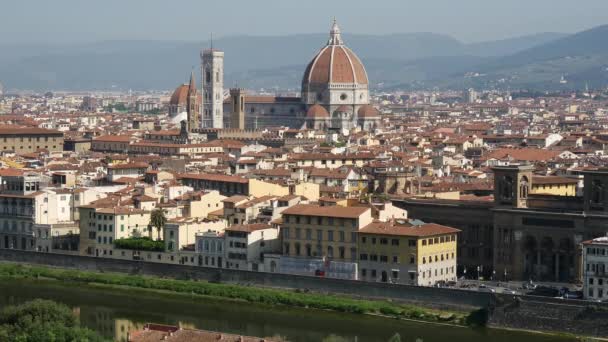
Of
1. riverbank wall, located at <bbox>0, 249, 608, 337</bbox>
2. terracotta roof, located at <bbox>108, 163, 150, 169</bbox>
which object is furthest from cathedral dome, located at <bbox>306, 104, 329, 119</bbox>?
riverbank wall, located at <bbox>0, 249, 608, 337</bbox>

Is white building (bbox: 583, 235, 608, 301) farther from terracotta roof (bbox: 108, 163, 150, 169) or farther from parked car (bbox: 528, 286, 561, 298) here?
terracotta roof (bbox: 108, 163, 150, 169)

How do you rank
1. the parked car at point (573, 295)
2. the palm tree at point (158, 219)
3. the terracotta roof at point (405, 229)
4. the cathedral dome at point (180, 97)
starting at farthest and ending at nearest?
the cathedral dome at point (180, 97) → the palm tree at point (158, 219) → the terracotta roof at point (405, 229) → the parked car at point (573, 295)

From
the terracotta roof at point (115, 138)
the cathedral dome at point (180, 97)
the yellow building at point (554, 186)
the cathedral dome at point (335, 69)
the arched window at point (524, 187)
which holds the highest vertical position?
the cathedral dome at point (335, 69)

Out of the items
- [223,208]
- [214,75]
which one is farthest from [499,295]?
[214,75]

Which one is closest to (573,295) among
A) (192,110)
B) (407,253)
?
(407,253)

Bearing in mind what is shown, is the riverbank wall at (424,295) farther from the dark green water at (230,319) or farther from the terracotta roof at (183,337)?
the terracotta roof at (183,337)

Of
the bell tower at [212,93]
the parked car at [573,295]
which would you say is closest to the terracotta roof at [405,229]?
the parked car at [573,295]

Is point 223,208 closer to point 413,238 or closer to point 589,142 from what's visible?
point 413,238
